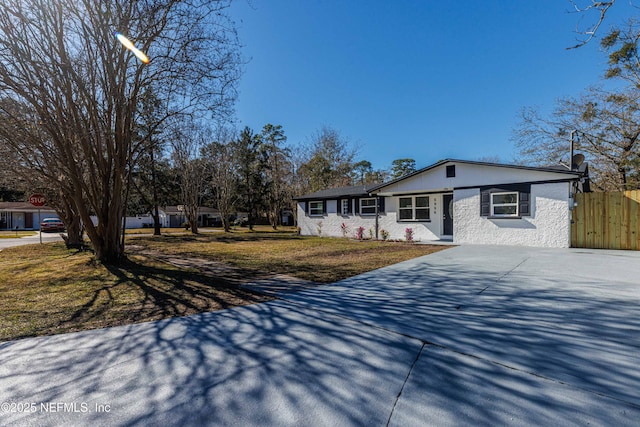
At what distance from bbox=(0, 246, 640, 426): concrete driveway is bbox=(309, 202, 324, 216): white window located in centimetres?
1390

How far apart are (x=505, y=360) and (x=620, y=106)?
18612mm

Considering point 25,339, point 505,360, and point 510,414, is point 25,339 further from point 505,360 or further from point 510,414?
point 505,360

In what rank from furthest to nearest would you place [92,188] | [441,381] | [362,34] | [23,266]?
1. [362,34]
2. [23,266]
3. [92,188]
4. [441,381]

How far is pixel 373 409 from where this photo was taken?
183cm

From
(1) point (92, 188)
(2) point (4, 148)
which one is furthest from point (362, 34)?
(2) point (4, 148)

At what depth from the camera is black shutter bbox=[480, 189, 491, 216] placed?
36.5ft

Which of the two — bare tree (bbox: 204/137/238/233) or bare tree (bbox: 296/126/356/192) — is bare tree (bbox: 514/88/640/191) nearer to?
bare tree (bbox: 296/126/356/192)

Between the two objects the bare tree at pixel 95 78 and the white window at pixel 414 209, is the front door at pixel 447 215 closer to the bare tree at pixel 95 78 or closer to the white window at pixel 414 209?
the white window at pixel 414 209

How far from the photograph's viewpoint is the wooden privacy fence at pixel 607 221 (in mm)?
9125

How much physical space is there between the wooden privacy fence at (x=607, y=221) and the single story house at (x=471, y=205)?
0.70 metres

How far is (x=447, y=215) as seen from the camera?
13.4m

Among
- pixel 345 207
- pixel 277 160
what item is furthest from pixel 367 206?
pixel 277 160

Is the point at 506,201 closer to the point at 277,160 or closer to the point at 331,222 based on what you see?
the point at 331,222

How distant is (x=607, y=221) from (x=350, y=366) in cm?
1190
